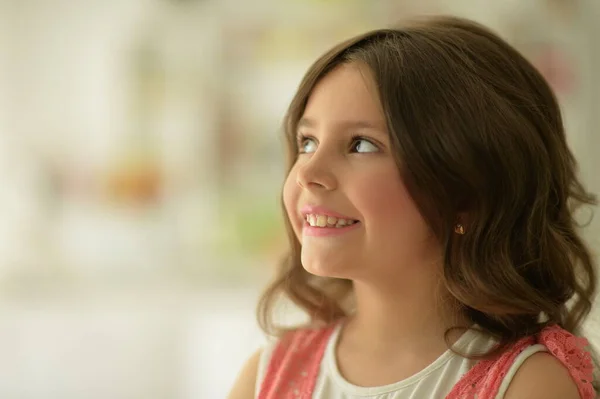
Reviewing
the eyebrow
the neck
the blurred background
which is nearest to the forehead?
the eyebrow

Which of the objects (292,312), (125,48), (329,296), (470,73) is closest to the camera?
(470,73)

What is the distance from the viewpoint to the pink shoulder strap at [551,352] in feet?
2.81

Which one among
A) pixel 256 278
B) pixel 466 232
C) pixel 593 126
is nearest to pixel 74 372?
pixel 256 278

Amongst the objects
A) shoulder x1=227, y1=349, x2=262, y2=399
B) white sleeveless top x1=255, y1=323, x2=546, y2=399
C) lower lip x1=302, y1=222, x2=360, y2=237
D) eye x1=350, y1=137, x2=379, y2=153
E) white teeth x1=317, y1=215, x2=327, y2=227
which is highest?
eye x1=350, y1=137, x2=379, y2=153

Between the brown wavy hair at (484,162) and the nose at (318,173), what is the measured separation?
90 millimetres

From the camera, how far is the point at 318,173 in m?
0.89

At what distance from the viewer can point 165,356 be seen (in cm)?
164

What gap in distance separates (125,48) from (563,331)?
1141mm

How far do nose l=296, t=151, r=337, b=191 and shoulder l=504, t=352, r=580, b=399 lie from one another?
313mm

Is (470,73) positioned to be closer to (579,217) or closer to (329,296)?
(329,296)

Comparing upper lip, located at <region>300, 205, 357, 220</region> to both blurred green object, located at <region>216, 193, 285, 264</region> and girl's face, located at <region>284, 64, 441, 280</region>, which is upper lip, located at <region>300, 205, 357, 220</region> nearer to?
girl's face, located at <region>284, 64, 441, 280</region>

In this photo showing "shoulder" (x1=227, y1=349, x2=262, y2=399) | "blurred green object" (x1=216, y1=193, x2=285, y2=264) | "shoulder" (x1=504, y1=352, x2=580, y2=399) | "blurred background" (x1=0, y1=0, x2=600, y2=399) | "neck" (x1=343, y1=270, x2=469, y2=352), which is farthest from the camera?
"blurred green object" (x1=216, y1=193, x2=285, y2=264)

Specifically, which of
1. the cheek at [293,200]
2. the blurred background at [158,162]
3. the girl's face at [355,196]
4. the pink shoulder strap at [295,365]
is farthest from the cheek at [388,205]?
the blurred background at [158,162]

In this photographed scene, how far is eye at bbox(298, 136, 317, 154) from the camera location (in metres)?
0.99
